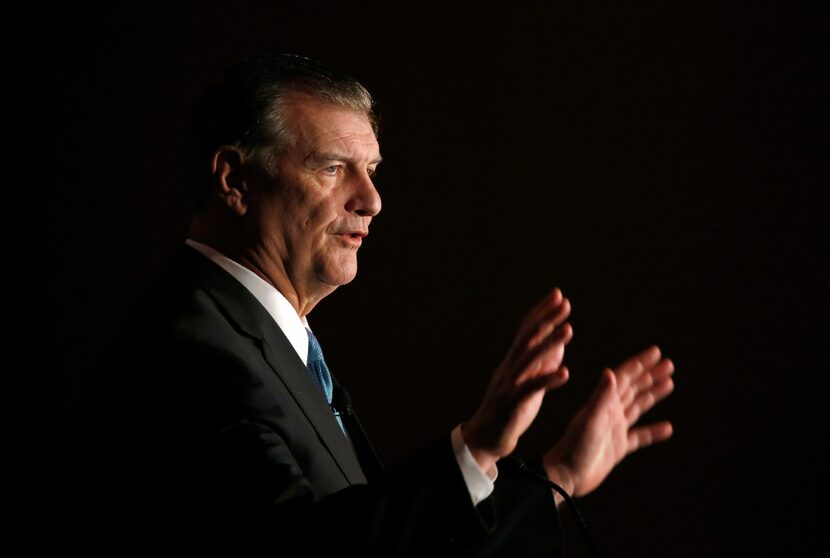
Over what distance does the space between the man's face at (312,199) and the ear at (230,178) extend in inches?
1.0

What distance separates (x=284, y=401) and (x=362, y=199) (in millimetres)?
546

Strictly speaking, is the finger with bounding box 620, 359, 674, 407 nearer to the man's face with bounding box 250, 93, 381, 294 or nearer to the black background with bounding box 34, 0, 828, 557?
the man's face with bounding box 250, 93, 381, 294

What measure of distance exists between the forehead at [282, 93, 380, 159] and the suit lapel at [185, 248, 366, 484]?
31 cm

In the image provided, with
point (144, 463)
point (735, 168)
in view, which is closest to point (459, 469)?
point (144, 463)

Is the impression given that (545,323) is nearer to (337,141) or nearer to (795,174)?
(337,141)

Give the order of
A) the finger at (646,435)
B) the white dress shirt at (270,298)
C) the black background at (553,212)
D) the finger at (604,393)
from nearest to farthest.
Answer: the finger at (604,393) → the finger at (646,435) → the white dress shirt at (270,298) → the black background at (553,212)

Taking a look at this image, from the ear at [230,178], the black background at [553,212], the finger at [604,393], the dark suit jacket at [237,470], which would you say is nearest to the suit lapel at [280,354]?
the dark suit jacket at [237,470]

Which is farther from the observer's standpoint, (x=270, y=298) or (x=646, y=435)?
(x=270, y=298)

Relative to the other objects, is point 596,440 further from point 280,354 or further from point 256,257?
point 256,257

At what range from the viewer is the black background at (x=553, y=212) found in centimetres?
268

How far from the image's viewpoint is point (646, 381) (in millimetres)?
1526

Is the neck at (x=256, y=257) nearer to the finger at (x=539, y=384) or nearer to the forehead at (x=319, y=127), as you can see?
the forehead at (x=319, y=127)

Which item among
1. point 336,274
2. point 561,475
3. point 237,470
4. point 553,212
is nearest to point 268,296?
point 336,274

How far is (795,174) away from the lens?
2.70 metres
